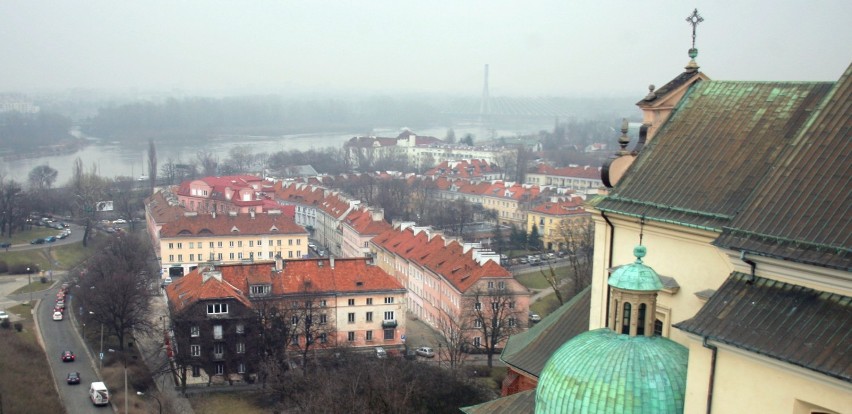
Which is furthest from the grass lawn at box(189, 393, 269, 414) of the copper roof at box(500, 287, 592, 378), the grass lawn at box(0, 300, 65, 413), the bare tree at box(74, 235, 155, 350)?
the copper roof at box(500, 287, 592, 378)

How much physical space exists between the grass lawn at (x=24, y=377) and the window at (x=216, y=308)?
6.66 m

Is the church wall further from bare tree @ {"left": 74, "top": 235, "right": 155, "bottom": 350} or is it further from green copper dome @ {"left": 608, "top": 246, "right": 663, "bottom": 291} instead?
bare tree @ {"left": 74, "top": 235, "right": 155, "bottom": 350}

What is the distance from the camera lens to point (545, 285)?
52375 mm

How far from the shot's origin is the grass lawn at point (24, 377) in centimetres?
2742

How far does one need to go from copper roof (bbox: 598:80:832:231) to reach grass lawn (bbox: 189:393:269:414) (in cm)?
2270

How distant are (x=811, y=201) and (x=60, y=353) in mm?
36024

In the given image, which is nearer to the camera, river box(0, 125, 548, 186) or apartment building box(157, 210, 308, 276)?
apartment building box(157, 210, 308, 276)

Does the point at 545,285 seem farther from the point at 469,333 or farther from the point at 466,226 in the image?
the point at 466,226

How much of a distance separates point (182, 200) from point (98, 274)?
2956 cm

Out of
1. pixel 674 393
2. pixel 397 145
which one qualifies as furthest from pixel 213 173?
pixel 674 393

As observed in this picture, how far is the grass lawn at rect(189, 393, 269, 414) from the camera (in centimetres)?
3161

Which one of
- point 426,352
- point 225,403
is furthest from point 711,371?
point 426,352

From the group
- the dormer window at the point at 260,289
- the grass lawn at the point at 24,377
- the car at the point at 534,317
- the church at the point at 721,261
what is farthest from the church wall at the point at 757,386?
A: the car at the point at 534,317

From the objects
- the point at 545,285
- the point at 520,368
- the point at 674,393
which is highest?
the point at 674,393
